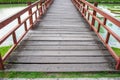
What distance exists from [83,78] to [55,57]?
808mm

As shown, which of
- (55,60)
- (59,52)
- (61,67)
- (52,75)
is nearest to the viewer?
(52,75)

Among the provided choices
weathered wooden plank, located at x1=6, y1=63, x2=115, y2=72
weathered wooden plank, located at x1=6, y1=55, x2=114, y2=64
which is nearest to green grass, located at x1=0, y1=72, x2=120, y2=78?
weathered wooden plank, located at x1=6, y1=63, x2=115, y2=72

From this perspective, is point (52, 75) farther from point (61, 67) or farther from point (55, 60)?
point (55, 60)

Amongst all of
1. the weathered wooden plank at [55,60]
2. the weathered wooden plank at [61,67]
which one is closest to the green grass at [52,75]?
the weathered wooden plank at [61,67]

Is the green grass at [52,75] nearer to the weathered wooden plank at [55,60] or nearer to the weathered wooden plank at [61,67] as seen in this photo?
the weathered wooden plank at [61,67]

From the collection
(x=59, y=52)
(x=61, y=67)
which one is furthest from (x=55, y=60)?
(x=59, y=52)

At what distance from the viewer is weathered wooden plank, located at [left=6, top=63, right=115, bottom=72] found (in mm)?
2895

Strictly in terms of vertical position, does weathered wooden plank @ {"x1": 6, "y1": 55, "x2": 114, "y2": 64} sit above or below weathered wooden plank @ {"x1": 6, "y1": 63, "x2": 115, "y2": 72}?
above

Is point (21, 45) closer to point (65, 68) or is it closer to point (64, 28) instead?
point (65, 68)

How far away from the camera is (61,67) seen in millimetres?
2986

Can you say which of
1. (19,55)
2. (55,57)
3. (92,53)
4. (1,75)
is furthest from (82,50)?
(1,75)

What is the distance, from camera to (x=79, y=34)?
4.77 meters

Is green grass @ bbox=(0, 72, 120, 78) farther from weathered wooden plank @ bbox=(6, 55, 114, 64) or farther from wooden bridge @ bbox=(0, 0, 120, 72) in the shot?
weathered wooden plank @ bbox=(6, 55, 114, 64)

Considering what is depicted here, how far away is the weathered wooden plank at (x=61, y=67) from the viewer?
9.50 ft
